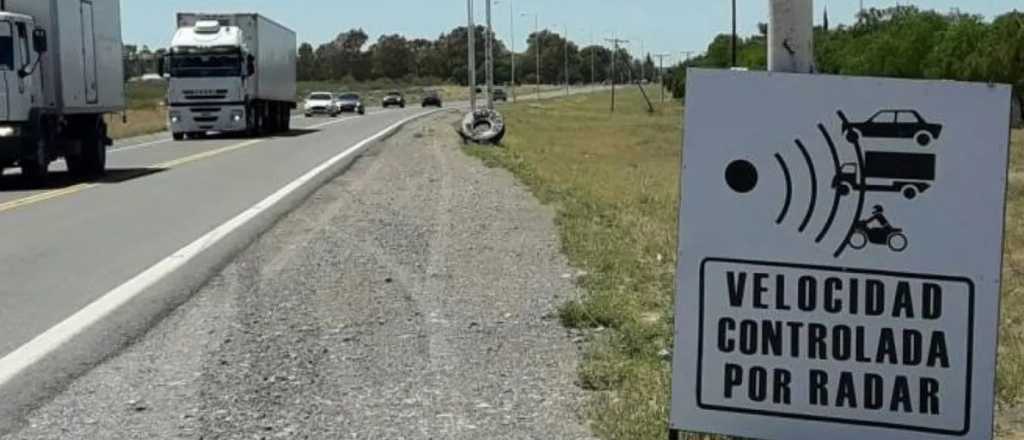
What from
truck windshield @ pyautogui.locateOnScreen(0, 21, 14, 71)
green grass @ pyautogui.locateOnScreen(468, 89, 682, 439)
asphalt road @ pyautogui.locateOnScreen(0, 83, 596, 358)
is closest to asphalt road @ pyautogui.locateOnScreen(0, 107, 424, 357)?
asphalt road @ pyautogui.locateOnScreen(0, 83, 596, 358)

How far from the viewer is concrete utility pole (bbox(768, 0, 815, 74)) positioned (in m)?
4.58

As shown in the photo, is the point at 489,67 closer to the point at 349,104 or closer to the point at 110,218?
the point at 110,218

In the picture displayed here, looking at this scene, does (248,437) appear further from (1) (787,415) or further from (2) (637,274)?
(2) (637,274)

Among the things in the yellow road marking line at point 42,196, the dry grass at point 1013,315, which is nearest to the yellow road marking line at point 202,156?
the yellow road marking line at point 42,196

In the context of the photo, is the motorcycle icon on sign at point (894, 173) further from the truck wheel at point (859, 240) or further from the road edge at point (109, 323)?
the road edge at point (109, 323)

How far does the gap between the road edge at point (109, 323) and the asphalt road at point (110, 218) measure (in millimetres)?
169

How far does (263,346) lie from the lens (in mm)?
8031

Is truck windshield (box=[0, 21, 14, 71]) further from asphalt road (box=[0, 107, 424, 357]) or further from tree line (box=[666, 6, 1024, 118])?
tree line (box=[666, 6, 1024, 118])

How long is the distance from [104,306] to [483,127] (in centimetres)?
2771

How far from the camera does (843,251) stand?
4.33 m

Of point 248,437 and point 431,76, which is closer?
point 248,437

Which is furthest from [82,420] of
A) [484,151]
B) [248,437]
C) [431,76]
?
[431,76]

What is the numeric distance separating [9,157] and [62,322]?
13.6 metres

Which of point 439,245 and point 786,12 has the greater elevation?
point 786,12
